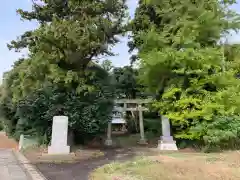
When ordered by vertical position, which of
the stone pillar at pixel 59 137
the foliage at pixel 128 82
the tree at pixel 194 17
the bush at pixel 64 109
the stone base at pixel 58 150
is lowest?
the stone base at pixel 58 150

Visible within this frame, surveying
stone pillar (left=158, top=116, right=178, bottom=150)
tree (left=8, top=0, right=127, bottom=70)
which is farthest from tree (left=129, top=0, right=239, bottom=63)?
stone pillar (left=158, top=116, right=178, bottom=150)

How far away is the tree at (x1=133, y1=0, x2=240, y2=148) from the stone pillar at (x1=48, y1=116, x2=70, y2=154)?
179 inches

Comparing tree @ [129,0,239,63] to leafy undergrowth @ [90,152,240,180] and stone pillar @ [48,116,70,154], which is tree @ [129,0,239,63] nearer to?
stone pillar @ [48,116,70,154]

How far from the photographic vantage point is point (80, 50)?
10.9 meters

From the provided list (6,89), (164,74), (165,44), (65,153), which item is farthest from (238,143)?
(6,89)

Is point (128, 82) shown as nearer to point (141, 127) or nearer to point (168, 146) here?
point (141, 127)

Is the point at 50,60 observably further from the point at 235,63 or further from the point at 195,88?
the point at 235,63

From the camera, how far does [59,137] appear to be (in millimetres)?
10719

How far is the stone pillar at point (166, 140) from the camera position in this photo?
12406mm

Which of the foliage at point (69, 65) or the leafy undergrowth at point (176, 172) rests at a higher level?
the foliage at point (69, 65)

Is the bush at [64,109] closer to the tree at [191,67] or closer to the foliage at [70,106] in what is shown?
the foliage at [70,106]

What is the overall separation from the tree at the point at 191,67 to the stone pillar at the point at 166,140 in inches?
19.4

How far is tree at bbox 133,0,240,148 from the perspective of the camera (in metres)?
11.2

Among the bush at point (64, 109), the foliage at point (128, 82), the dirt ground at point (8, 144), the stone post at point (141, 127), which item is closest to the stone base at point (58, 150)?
the bush at point (64, 109)
